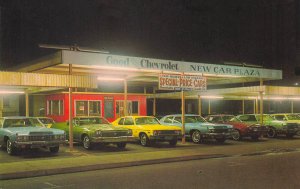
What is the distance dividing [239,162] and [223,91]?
12.8 metres

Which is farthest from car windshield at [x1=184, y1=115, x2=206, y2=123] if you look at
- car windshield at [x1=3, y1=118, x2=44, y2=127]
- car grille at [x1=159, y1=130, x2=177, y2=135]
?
car windshield at [x1=3, y1=118, x2=44, y2=127]

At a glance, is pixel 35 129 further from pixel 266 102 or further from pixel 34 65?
pixel 266 102

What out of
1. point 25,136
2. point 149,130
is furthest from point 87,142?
point 25,136

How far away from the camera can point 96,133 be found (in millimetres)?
16875

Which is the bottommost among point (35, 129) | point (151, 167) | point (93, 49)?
point (151, 167)

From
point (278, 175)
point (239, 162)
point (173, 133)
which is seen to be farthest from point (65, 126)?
point (278, 175)

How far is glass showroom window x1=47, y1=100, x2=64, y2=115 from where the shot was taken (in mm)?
27719

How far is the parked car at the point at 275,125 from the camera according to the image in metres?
24.1

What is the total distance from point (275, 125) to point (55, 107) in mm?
15198

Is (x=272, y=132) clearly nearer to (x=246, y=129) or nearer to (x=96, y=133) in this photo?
(x=246, y=129)

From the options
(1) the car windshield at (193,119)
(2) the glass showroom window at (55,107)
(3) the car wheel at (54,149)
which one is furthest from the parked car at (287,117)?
(3) the car wheel at (54,149)

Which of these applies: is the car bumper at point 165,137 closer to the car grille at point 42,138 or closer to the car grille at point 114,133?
the car grille at point 114,133

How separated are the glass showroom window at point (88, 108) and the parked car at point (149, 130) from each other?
27.0ft

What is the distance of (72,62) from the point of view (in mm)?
16391
